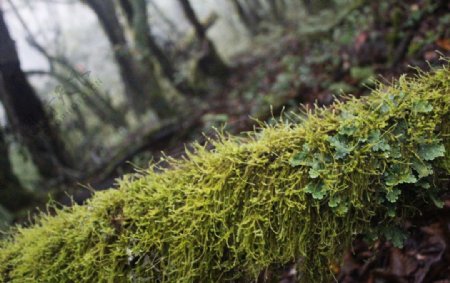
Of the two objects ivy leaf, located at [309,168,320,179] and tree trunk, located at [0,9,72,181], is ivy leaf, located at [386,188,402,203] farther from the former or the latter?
tree trunk, located at [0,9,72,181]

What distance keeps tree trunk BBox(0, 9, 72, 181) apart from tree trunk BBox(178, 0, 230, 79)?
485 centimetres

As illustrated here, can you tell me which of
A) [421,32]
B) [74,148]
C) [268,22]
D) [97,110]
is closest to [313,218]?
[421,32]

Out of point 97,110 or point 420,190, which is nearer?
point 420,190

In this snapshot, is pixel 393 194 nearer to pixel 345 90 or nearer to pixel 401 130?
pixel 401 130

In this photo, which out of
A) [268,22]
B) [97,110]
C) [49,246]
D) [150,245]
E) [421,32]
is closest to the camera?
[150,245]

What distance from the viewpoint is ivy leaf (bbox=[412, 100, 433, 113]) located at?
6.12 ft

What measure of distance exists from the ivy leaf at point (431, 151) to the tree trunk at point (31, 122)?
4.98 meters

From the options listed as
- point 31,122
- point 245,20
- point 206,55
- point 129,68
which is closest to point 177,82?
point 206,55

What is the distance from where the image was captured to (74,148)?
407 inches

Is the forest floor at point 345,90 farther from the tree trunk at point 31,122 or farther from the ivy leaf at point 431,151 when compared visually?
the tree trunk at point 31,122

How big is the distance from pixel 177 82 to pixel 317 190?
901cm

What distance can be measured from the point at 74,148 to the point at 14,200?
445 centimetres

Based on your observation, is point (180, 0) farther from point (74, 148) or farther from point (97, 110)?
point (74, 148)

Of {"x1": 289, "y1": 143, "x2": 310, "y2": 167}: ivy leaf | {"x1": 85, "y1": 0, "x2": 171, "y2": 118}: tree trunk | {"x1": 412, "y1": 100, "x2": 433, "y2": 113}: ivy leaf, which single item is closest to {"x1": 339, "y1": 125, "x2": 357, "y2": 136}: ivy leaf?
{"x1": 289, "y1": 143, "x2": 310, "y2": 167}: ivy leaf
